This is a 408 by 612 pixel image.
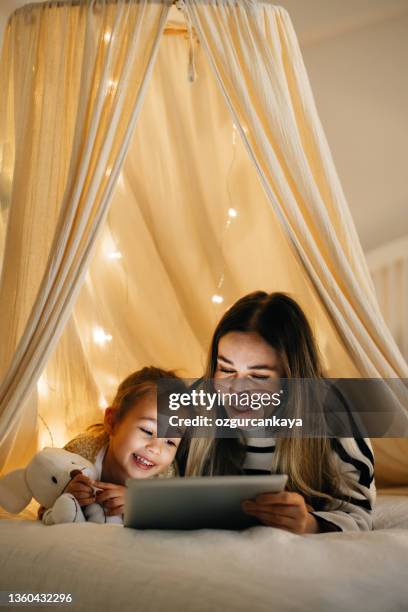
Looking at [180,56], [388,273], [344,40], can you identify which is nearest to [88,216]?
[180,56]

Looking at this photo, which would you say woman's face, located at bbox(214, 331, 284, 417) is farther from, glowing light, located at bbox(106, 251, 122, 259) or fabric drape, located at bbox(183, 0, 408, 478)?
glowing light, located at bbox(106, 251, 122, 259)

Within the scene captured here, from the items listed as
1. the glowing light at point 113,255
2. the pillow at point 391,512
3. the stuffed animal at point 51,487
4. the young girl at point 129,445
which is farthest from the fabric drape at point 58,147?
the pillow at point 391,512

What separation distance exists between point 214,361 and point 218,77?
0.81 metres

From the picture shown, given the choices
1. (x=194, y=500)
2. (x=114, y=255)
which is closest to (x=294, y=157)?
(x=114, y=255)

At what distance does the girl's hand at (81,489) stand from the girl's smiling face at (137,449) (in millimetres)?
152

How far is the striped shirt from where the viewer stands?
1.94 m

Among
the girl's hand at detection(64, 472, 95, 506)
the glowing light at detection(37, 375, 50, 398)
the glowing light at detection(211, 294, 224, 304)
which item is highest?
the glowing light at detection(211, 294, 224, 304)

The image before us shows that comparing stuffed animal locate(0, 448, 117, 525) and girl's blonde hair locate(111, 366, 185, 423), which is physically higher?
girl's blonde hair locate(111, 366, 185, 423)

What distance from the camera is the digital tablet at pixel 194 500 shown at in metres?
1.78

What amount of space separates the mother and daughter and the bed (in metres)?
0.15

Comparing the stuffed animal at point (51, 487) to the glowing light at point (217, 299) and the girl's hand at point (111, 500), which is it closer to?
the girl's hand at point (111, 500)

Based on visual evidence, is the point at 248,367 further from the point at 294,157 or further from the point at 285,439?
the point at 294,157

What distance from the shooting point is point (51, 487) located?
2.10 meters

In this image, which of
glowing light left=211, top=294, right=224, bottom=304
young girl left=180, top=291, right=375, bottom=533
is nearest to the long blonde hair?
young girl left=180, top=291, right=375, bottom=533
